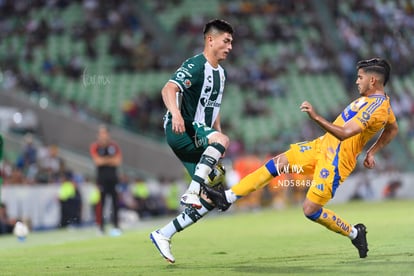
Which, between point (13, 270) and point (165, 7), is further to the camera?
point (165, 7)

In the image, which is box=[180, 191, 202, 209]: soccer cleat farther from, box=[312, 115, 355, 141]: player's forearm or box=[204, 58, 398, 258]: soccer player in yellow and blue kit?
box=[312, 115, 355, 141]: player's forearm

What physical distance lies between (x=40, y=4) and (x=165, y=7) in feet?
15.2

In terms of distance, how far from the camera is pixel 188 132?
34.6 feet

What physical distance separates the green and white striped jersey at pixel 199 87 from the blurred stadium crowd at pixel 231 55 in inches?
753

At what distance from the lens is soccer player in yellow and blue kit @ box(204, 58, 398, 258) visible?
1058 cm

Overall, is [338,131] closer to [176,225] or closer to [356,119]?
[356,119]

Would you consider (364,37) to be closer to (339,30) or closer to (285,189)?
(339,30)

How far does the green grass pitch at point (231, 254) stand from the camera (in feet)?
32.3

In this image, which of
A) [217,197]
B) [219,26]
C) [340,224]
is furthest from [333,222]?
[219,26]

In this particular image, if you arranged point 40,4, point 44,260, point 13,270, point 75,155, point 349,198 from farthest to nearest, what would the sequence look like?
point 40,4, point 349,198, point 75,155, point 44,260, point 13,270

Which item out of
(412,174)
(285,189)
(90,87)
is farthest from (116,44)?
(412,174)

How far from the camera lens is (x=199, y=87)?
34.5 feet

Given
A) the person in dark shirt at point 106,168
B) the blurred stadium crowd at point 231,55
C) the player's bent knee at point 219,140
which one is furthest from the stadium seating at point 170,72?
the player's bent knee at point 219,140

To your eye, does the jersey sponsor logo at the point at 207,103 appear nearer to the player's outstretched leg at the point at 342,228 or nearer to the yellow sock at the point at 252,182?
the yellow sock at the point at 252,182
